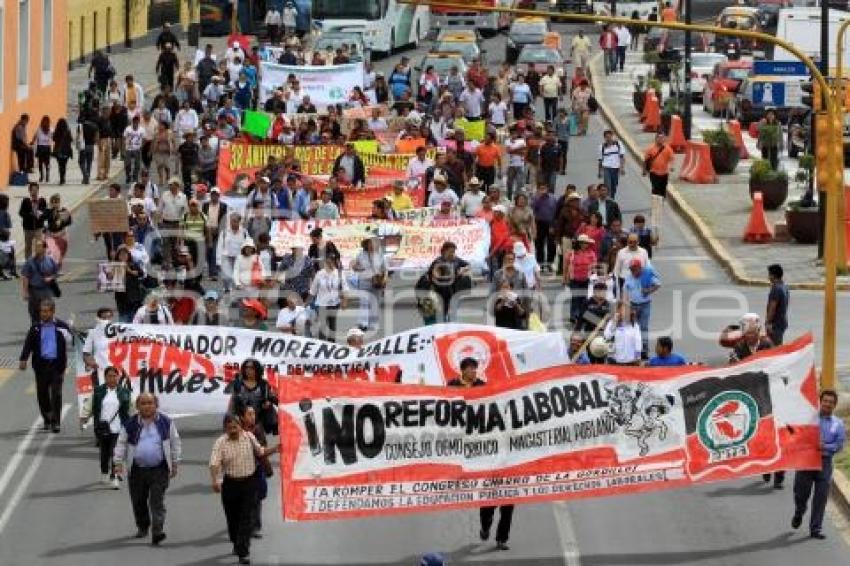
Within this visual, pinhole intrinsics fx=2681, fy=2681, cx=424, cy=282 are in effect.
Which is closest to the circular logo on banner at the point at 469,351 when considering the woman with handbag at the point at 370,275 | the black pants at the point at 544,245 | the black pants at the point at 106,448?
the black pants at the point at 106,448

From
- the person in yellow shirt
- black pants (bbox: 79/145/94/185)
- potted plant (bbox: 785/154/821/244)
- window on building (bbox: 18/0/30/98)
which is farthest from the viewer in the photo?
window on building (bbox: 18/0/30/98)

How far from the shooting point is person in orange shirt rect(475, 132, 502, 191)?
43938 mm

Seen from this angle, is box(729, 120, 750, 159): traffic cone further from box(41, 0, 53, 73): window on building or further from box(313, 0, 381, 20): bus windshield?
box(313, 0, 381, 20): bus windshield

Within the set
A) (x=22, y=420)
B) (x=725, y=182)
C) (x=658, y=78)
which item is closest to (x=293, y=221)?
(x=22, y=420)

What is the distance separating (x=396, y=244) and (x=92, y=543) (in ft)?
50.8

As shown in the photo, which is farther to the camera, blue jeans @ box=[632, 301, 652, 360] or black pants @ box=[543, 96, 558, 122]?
black pants @ box=[543, 96, 558, 122]

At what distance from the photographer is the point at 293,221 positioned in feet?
125

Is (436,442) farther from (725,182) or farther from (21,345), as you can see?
(725,182)

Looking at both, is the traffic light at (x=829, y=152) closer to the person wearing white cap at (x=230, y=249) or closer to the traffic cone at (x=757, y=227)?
the person wearing white cap at (x=230, y=249)

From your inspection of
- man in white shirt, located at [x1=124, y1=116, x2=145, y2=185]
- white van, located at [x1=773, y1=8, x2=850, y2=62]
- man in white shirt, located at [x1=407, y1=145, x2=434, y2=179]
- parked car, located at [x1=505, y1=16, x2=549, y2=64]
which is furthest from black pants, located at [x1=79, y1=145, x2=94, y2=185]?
parked car, located at [x1=505, y1=16, x2=549, y2=64]

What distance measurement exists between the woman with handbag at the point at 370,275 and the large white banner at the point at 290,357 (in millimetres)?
6265

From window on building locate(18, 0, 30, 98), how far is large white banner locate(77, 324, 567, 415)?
26.7 meters

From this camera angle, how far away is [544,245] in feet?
128

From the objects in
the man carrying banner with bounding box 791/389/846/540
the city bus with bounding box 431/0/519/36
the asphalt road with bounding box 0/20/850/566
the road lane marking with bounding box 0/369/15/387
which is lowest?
the asphalt road with bounding box 0/20/850/566
